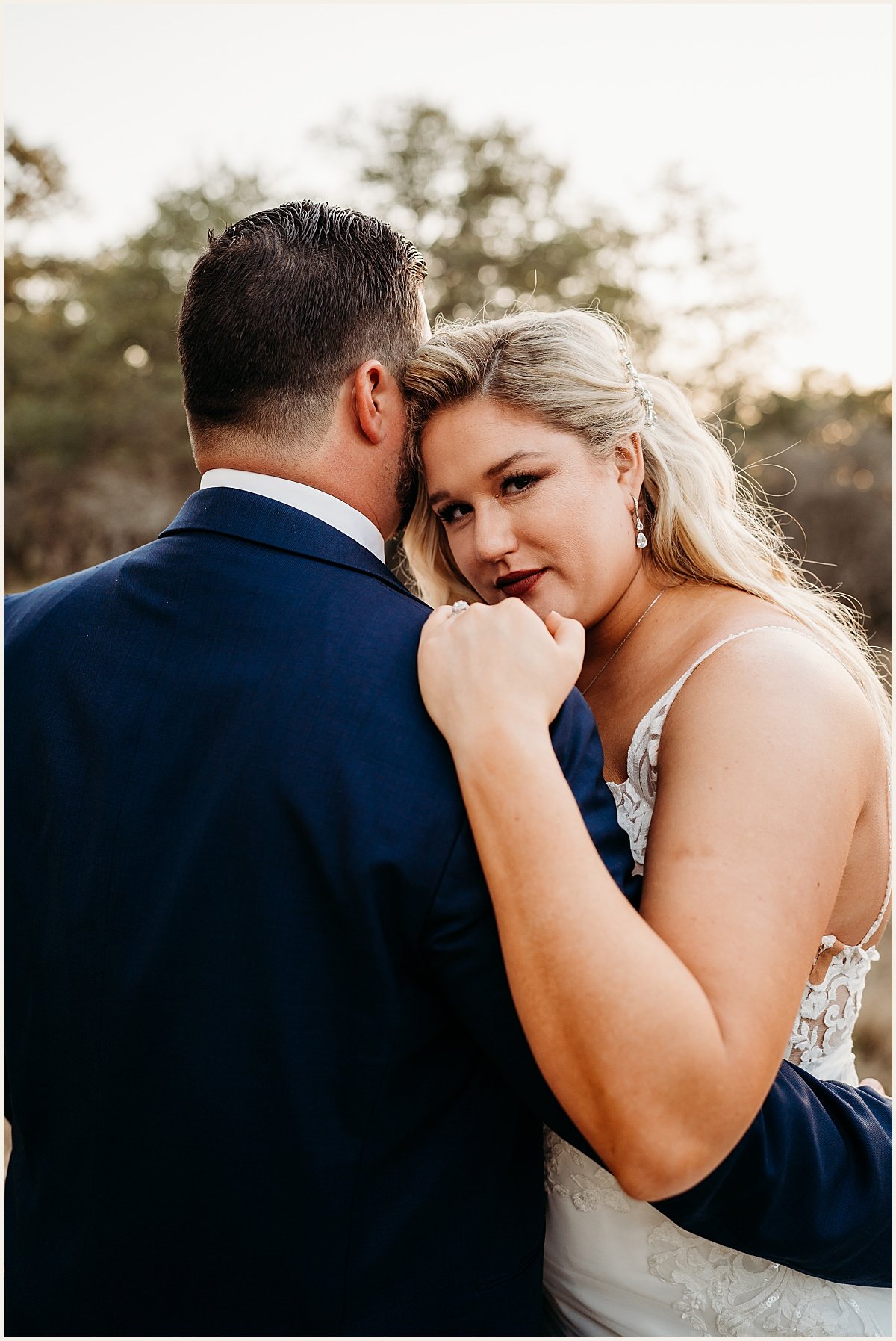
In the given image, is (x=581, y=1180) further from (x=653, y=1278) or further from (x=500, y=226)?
(x=500, y=226)

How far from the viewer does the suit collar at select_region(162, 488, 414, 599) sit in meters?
1.67

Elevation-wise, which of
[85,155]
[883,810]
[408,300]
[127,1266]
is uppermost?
[85,155]

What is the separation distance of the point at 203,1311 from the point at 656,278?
73.0 ft

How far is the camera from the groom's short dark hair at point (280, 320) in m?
1.83

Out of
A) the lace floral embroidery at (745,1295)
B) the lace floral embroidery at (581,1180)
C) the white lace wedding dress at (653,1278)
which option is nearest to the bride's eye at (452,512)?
the white lace wedding dress at (653,1278)

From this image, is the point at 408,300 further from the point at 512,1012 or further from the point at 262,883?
the point at 512,1012

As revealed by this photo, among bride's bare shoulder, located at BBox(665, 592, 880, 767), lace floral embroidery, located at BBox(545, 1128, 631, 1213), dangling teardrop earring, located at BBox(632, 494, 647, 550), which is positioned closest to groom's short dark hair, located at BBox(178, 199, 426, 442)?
bride's bare shoulder, located at BBox(665, 592, 880, 767)

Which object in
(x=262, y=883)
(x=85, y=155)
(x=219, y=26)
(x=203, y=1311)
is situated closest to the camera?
(x=262, y=883)

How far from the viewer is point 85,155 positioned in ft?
60.5

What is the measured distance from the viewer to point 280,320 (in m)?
1.83

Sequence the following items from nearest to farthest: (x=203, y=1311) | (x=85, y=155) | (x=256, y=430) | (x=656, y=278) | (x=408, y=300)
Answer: (x=203, y=1311) → (x=256, y=430) → (x=408, y=300) → (x=85, y=155) → (x=656, y=278)

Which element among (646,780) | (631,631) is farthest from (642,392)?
(646,780)

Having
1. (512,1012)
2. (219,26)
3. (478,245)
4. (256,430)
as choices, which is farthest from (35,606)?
(478,245)

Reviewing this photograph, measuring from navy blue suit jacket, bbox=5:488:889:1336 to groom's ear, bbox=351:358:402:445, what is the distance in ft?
1.02
